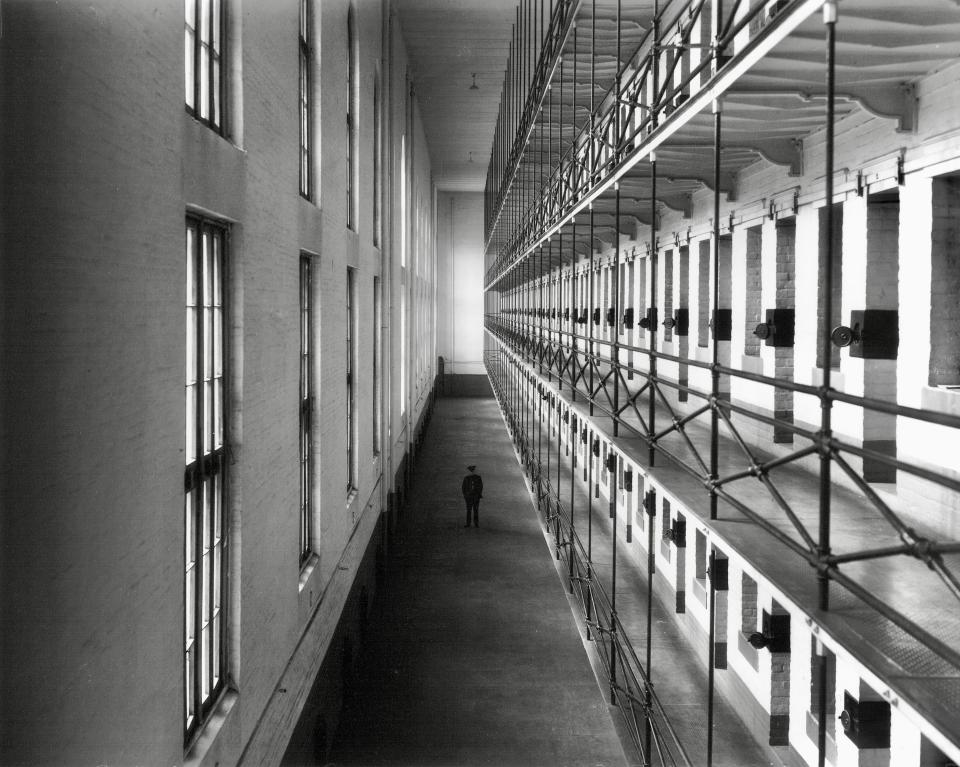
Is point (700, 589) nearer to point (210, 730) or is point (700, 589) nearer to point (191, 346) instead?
point (210, 730)

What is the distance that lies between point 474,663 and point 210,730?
682 cm

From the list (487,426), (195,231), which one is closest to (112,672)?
(195,231)

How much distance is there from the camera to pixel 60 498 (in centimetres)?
294

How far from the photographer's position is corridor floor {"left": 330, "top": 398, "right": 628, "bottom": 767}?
9227 millimetres

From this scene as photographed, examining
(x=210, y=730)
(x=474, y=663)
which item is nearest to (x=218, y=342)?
(x=210, y=730)

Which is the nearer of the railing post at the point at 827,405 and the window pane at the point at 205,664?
the railing post at the point at 827,405

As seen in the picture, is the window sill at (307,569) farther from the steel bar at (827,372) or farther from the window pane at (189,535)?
the steel bar at (827,372)

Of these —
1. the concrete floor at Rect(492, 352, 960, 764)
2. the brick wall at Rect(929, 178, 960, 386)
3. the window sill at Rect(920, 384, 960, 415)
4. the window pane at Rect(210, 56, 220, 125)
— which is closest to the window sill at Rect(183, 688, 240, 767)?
the concrete floor at Rect(492, 352, 960, 764)

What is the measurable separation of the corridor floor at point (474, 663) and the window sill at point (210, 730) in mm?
4255

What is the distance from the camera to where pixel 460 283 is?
3747cm

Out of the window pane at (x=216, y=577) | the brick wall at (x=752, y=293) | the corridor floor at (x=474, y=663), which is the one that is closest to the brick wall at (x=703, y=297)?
the brick wall at (x=752, y=293)

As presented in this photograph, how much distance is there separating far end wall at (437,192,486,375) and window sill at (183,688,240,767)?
3219 cm

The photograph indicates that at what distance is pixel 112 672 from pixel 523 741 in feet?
22.5

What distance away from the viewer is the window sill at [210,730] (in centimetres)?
456
